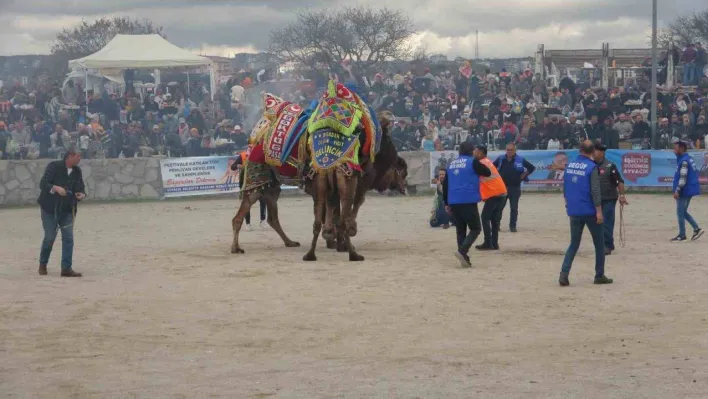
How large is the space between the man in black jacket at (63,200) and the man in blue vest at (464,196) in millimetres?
4758

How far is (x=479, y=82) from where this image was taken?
111 ft

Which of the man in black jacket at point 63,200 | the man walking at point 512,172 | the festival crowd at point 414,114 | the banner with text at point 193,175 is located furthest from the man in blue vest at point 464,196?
the festival crowd at point 414,114

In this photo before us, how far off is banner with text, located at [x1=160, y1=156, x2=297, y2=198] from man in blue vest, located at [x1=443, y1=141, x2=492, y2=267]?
1374 centimetres

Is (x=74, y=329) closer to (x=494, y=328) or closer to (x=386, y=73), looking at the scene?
(x=494, y=328)

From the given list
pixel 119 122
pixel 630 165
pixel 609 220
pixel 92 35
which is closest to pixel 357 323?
pixel 609 220

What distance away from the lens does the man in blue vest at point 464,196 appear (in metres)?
14.2

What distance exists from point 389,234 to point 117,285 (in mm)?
6684

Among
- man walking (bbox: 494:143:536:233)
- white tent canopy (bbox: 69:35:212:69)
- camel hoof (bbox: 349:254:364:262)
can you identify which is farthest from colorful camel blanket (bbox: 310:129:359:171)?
white tent canopy (bbox: 69:35:212:69)

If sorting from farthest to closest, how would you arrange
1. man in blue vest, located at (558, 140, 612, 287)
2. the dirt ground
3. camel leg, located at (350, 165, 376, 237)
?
camel leg, located at (350, 165, 376, 237) → man in blue vest, located at (558, 140, 612, 287) → the dirt ground

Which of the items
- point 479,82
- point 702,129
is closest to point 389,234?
point 702,129

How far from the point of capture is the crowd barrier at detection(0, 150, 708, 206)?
2683 centimetres

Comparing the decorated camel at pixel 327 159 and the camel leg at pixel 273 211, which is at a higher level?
Result: the decorated camel at pixel 327 159

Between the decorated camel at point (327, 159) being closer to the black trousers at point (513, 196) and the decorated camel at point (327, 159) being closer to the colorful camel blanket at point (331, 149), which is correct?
the colorful camel blanket at point (331, 149)

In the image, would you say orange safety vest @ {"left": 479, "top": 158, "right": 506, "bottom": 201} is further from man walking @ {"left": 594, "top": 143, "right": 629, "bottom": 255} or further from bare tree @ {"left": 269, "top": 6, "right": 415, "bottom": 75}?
bare tree @ {"left": 269, "top": 6, "right": 415, "bottom": 75}
